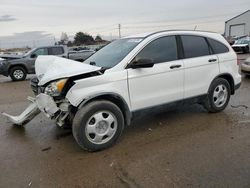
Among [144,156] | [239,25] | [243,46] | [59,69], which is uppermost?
[239,25]

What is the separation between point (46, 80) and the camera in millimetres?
4008

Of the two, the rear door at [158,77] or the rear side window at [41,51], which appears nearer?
the rear door at [158,77]

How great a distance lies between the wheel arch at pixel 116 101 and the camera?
12.8 ft

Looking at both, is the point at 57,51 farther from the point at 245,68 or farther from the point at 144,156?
the point at 144,156

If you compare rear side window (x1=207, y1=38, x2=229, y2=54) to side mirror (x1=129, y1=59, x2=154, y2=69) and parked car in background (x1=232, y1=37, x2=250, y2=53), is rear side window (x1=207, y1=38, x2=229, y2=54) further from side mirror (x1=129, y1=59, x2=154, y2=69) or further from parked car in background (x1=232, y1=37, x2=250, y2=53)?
parked car in background (x1=232, y1=37, x2=250, y2=53)

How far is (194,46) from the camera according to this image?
5.15 meters

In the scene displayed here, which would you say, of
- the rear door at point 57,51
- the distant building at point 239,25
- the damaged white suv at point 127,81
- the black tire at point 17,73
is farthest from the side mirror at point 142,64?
the distant building at point 239,25

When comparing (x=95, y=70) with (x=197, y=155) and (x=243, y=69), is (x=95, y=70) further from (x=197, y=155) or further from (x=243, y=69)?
(x=243, y=69)

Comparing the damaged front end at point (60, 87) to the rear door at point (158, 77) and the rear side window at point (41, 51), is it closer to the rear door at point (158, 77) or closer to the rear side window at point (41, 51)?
the rear door at point (158, 77)

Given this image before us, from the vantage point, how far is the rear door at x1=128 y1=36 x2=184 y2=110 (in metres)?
4.33

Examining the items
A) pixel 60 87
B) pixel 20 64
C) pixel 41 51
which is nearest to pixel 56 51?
pixel 41 51

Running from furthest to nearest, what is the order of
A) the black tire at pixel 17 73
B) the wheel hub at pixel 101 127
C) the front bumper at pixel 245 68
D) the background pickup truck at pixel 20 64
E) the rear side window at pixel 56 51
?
1. the rear side window at pixel 56 51
2. the black tire at pixel 17 73
3. the background pickup truck at pixel 20 64
4. the front bumper at pixel 245 68
5. the wheel hub at pixel 101 127

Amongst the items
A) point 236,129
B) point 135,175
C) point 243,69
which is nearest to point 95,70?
point 135,175

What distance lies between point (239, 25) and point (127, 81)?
56.9 m
